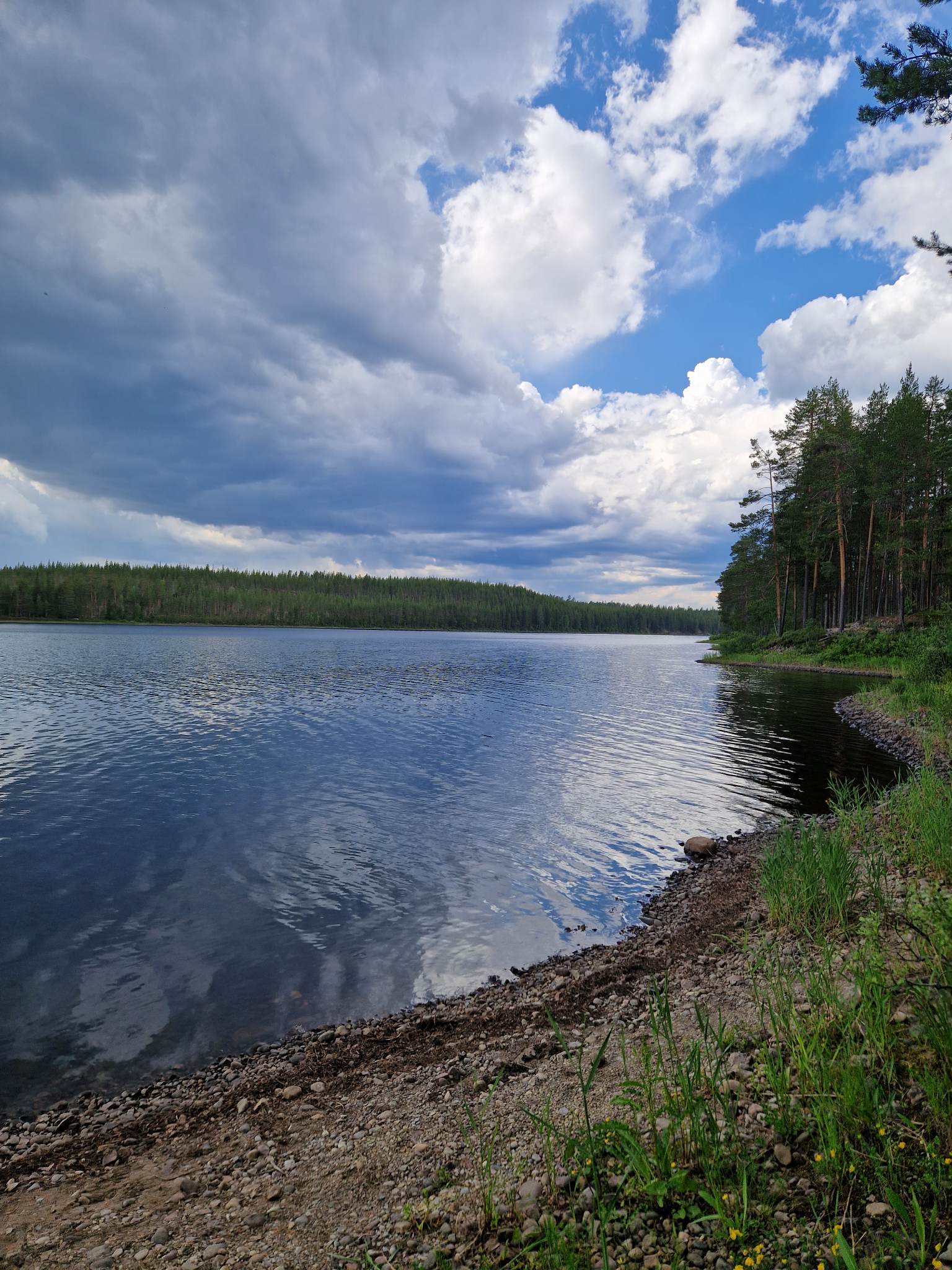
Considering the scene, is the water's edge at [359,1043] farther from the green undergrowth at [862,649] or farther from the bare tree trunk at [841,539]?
the bare tree trunk at [841,539]

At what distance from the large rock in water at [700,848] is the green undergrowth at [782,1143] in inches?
346

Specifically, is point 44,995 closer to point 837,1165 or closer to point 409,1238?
point 409,1238

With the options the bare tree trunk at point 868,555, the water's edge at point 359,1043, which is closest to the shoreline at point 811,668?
the bare tree trunk at point 868,555

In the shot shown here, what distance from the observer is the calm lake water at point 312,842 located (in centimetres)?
938

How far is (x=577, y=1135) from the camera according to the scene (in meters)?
Answer: 4.84

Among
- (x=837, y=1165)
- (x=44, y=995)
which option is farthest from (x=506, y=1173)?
(x=44, y=995)

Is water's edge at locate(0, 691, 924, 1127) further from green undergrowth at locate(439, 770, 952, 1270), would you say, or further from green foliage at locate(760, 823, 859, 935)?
green undergrowth at locate(439, 770, 952, 1270)

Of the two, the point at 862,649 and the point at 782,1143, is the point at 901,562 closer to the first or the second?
the point at 862,649

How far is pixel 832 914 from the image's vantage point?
8.27 metres

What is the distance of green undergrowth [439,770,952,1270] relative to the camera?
349 centimetres

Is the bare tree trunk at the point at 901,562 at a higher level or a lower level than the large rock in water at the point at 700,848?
higher

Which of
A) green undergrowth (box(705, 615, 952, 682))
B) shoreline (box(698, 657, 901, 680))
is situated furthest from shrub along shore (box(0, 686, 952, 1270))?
shoreline (box(698, 657, 901, 680))

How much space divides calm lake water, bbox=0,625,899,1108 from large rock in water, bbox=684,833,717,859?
17.2 inches

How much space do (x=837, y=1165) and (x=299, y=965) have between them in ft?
28.1
